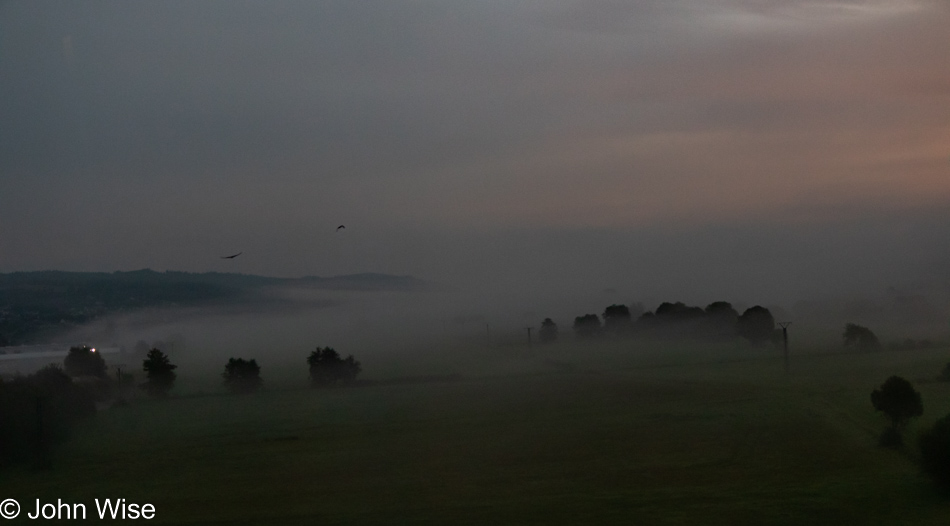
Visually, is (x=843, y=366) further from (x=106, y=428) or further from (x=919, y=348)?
(x=106, y=428)

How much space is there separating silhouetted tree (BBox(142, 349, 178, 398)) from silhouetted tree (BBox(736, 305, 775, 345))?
74.8m

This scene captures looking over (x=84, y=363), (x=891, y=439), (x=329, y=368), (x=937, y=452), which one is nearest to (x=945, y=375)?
(x=891, y=439)

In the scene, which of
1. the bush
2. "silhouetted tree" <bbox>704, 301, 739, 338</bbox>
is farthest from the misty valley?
"silhouetted tree" <bbox>704, 301, 739, 338</bbox>

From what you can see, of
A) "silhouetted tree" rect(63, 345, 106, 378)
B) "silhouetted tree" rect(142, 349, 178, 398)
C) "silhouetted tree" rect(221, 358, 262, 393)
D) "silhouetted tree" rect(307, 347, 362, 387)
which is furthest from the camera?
"silhouetted tree" rect(63, 345, 106, 378)

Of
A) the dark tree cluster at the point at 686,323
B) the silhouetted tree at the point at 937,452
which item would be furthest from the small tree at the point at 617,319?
the silhouetted tree at the point at 937,452

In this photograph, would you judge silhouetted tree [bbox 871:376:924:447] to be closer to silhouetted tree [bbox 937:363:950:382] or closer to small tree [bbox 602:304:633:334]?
silhouetted tree [bbox 937:363:950:382]

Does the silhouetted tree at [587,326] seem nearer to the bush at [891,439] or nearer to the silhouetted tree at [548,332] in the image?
the silhouetted tree at [548,332]

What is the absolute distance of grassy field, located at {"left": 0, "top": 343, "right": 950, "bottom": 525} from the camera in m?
34.3

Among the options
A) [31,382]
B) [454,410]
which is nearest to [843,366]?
[454,410]

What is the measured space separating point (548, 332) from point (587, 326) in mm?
10817

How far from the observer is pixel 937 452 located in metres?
35.9

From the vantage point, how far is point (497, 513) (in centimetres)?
3391

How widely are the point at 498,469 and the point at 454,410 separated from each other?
70.6 feet

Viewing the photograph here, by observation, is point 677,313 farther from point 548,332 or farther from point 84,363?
point 84,363
